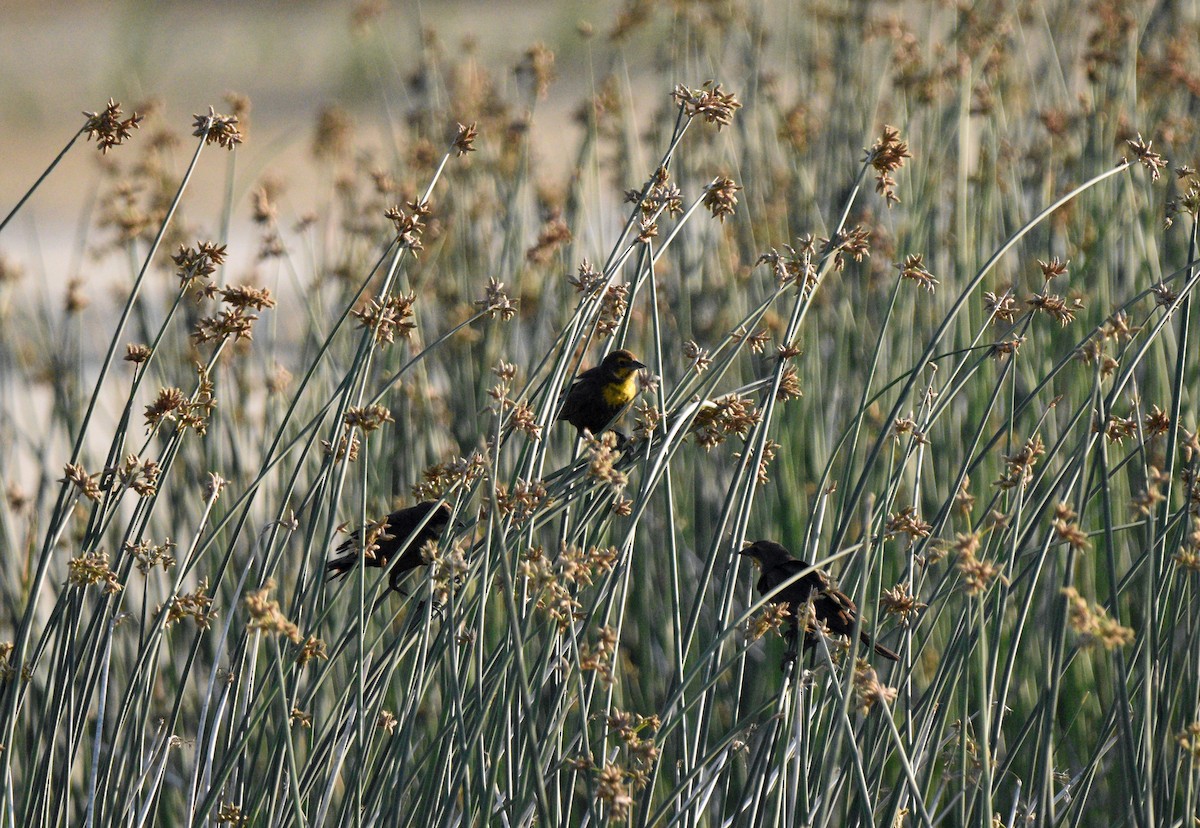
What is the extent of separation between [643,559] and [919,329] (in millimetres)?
977

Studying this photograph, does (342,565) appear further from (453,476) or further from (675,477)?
(675,477)

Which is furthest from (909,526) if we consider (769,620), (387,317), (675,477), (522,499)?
(675,477)

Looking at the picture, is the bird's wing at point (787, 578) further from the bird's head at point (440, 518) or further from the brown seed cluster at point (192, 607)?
the brown seed cluster at point (192, 607)

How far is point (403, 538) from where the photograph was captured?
1628 millimetres

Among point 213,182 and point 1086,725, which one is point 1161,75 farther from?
point 213,182

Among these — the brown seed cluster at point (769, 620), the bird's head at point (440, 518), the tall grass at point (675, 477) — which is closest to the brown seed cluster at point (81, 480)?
the tall grass at point (675, 477)

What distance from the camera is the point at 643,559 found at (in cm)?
247

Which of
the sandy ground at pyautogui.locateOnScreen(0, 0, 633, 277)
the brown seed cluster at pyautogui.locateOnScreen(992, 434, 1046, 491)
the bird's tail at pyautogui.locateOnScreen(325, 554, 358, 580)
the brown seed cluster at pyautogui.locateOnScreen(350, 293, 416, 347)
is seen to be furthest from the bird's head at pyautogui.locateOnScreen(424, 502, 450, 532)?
the sandy ground at pyautogui.locateOnScreen(0, 0, 633, 277)

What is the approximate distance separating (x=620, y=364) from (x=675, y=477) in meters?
0.99

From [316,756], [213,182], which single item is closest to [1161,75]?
[316,756]

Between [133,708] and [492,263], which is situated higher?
[492,263]

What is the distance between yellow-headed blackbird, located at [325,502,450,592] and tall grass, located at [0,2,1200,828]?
0.11ft

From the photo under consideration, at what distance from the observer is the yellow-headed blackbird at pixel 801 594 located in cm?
146

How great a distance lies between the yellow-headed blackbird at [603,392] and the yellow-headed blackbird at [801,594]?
328 millimetres
